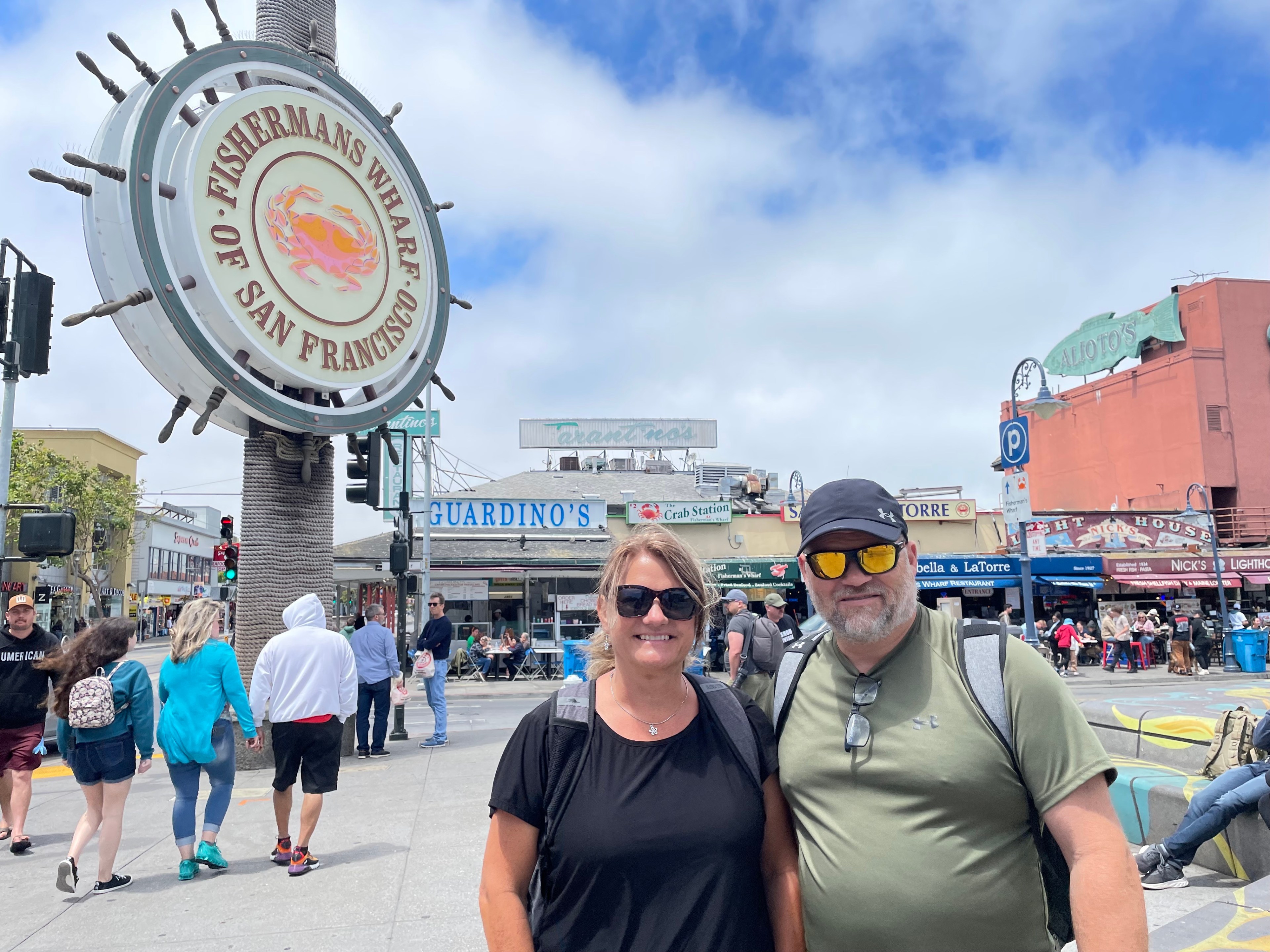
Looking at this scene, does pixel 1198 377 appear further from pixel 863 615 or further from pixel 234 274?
pixel 863 615

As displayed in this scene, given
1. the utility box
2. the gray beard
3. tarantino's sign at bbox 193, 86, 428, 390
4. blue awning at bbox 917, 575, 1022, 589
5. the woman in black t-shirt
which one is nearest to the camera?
the woman in black t-shirt

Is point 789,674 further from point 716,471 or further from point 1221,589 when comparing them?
point 716,471

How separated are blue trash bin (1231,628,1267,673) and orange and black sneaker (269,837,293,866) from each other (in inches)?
934

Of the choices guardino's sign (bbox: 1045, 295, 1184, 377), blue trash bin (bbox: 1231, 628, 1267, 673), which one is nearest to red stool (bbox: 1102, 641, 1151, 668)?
blue trash bin (bbox: 1231, 628, 1267, 673)

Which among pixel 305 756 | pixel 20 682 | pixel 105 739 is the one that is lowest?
pixel 305 756

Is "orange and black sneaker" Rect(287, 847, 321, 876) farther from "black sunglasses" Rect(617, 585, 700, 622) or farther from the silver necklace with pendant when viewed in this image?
"black sunglasses" Rect(617, 585, 700, 622)

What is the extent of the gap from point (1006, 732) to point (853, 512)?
0.63 m

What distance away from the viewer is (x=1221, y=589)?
23.7 meters

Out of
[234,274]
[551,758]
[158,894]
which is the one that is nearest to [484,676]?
[234,274]

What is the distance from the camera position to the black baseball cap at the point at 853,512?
7.28 feet

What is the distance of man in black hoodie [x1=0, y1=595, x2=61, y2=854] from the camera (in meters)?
6.71

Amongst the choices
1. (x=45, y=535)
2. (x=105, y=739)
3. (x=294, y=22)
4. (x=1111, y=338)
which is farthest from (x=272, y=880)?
(x=1111, y=338)

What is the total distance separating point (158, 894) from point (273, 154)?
23.5 feet

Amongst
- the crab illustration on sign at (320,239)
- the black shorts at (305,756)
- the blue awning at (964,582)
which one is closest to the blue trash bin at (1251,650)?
the blue awning at (964,582)
